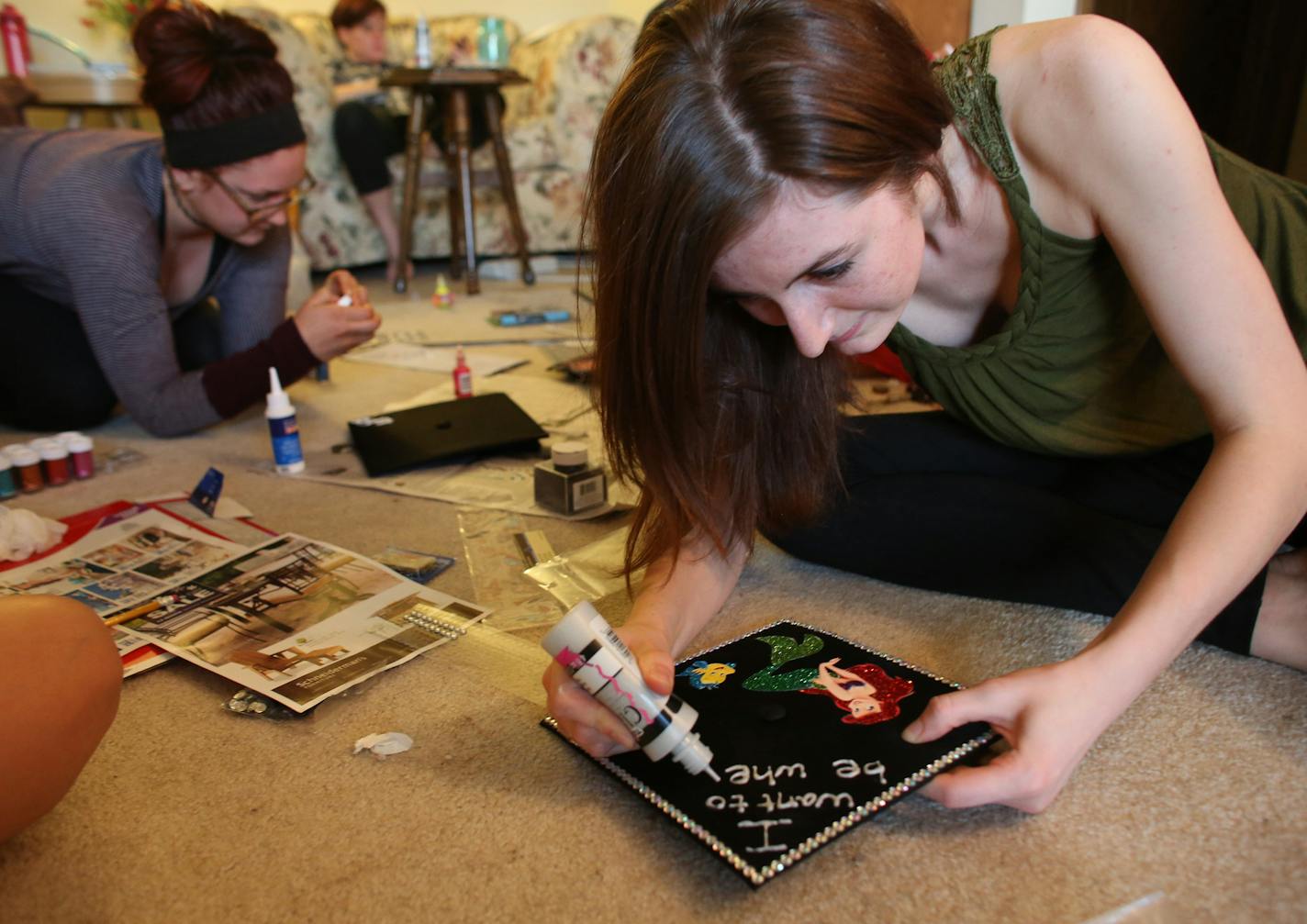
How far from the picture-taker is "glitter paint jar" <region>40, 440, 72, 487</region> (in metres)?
1.49

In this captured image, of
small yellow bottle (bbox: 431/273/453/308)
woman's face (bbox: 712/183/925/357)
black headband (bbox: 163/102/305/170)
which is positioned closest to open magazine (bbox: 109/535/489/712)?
woman's face (bbox: 712/183/925/357)

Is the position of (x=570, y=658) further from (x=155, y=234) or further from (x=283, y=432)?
(x=155, y=234)

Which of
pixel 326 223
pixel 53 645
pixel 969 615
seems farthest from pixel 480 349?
pixel 53 645

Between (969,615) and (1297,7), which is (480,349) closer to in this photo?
(969,615)

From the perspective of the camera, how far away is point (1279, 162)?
1.96 m

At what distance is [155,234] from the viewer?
Answer: 1.61 m

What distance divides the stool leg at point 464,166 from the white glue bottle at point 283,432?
1.67 metres

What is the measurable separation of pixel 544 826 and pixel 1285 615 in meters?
0.70

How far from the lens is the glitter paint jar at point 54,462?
1487mm

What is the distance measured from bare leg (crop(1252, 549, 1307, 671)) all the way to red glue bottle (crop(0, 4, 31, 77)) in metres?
4.03

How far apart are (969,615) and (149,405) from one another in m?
1.40

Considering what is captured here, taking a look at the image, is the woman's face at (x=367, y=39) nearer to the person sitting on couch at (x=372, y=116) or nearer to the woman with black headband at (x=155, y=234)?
the person sitting on couch at (x=372, y=116)

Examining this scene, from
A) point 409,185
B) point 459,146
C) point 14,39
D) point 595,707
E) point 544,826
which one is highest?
point 14,39

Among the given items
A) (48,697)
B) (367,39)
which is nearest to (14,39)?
(367,39)
